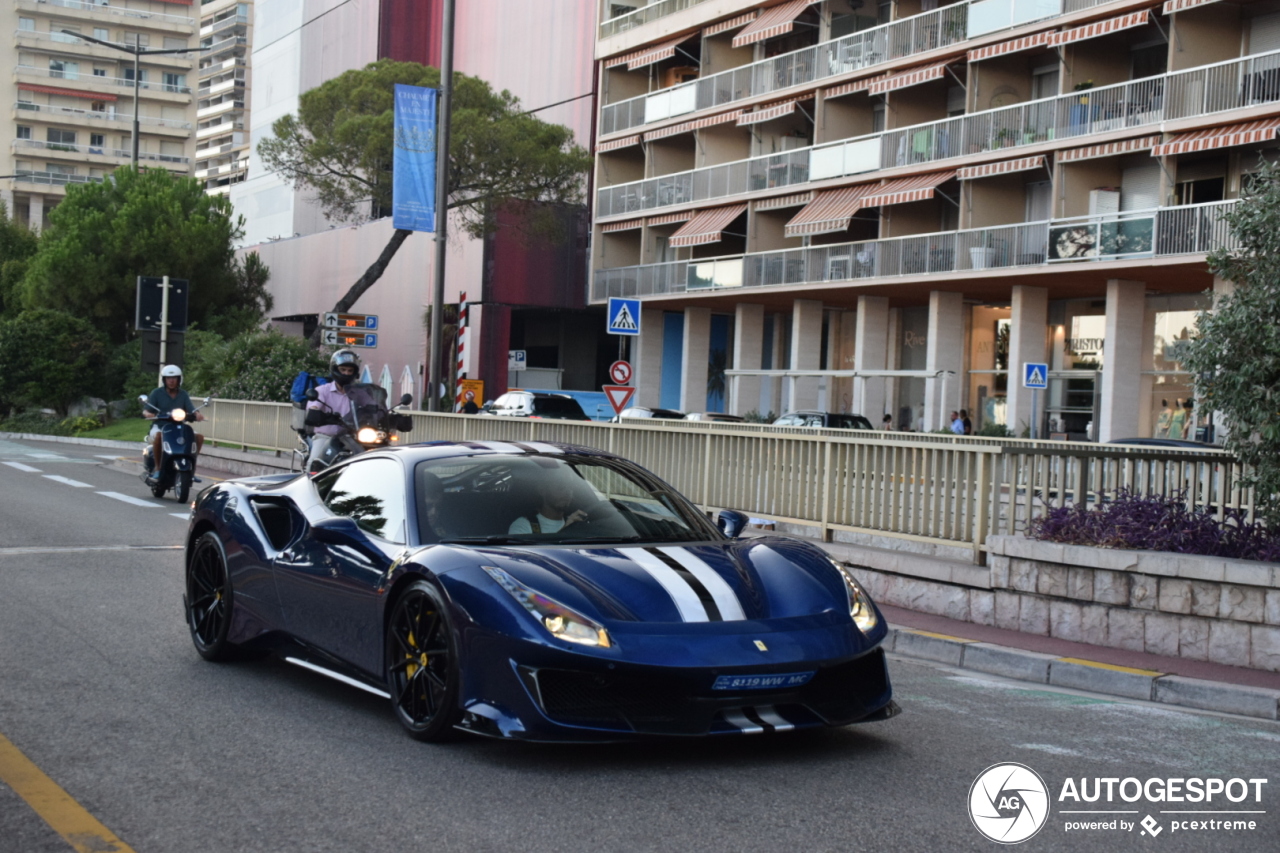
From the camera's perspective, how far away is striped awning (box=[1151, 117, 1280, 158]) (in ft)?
94.3

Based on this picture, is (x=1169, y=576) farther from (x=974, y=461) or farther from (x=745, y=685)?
(x=745, y=685)

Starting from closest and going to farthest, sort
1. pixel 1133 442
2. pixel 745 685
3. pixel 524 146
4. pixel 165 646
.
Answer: pixel 745 685
pixel 165 646
pixel 1133 442
pixel 524 146

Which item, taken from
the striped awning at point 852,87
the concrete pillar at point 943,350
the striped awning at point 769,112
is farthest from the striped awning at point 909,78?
the concrete pillar at point 943,350

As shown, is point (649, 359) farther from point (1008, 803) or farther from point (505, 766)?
point (1008, 803)

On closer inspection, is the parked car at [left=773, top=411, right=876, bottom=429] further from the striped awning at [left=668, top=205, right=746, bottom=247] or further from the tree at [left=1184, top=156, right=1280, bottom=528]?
the tree at [left=1184, top=156, right=1280, bottom=528]

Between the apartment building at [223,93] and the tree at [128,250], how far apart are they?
5899 cm

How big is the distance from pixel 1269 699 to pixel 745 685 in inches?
142

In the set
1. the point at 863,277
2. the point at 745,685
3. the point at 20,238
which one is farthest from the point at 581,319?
the point at 745,685

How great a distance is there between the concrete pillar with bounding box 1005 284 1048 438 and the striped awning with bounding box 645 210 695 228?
13.5m

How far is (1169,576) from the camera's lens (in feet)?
27.3

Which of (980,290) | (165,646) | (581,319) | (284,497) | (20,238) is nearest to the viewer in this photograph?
(284,497)

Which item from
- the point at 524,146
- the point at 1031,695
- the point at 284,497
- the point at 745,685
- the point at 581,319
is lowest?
the point at 1031,695

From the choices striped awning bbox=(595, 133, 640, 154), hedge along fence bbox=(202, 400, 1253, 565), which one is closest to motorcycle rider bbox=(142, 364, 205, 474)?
hedge along fence bbox=(202, 400, 1253, 565)

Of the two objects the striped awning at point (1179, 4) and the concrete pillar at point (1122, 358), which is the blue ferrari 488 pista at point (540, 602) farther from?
the concrete pillar at point (1122, 358)
